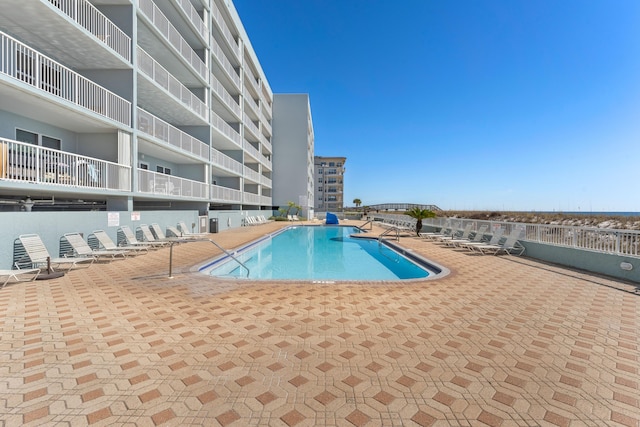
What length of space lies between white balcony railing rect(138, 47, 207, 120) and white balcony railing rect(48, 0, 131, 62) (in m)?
0.88

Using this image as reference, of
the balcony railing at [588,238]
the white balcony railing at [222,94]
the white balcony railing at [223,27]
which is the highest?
the white balcony railing at [223,27]

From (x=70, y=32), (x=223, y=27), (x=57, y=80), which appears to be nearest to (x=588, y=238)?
(x=57, y=80)

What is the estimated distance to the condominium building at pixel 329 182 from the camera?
76.9 meters

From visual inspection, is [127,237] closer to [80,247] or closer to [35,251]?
[80,247]

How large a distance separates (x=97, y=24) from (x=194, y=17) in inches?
314

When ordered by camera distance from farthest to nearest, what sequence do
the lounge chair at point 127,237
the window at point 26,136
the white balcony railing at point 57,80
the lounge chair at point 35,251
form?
1. the lounge chair at point 127,237
2. the window at point 26,136
3. the white balcony railing at point 57,80
4. the lounge chair at point 35,251

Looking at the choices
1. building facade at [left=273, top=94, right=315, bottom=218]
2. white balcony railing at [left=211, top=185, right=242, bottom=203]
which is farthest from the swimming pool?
building facade at [left=273, top=94, right=315, bottom=218]

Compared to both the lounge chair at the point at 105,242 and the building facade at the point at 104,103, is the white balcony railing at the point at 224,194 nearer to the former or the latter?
the building facade at the point at 104,103

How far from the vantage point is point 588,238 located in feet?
26.9

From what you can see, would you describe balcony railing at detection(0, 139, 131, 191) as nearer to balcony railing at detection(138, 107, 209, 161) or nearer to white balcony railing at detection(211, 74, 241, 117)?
balcony railing at detection(138, 107, 209, 161)

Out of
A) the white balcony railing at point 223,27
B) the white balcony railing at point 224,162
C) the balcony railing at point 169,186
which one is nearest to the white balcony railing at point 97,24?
the balcony railing at point 169,186

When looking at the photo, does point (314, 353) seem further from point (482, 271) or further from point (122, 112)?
point (122, 112)

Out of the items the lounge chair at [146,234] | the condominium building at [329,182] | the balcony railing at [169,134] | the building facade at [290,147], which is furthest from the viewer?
the condominium building at [329,182]

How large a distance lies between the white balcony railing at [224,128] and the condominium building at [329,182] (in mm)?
52983
